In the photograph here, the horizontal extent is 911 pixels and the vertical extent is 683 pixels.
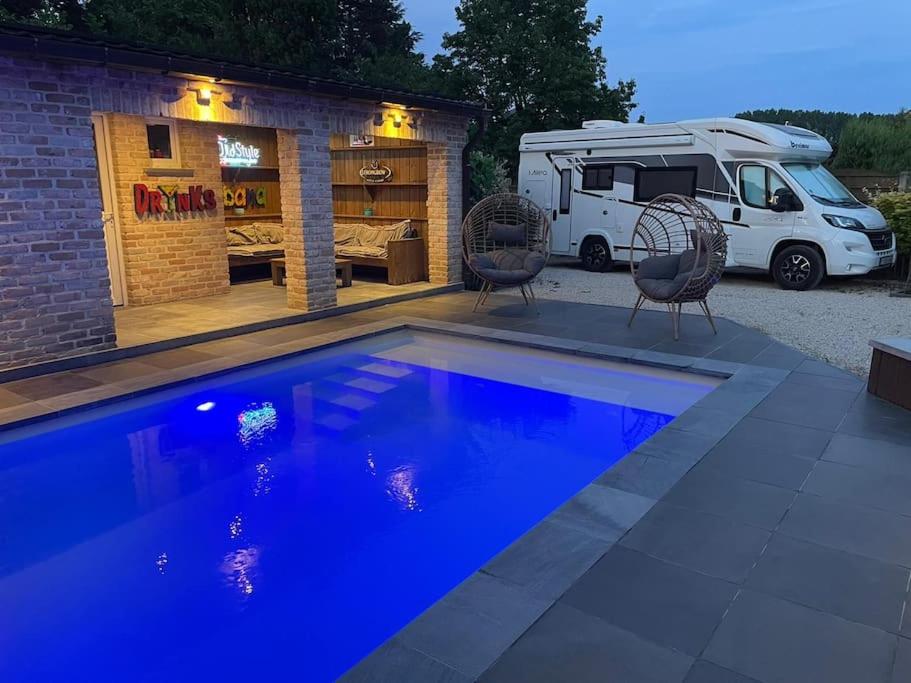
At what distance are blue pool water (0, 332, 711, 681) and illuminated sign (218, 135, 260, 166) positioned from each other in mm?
4825

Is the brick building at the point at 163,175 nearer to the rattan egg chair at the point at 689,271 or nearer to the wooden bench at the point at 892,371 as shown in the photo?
the rattan egg chair at the point at 689,271

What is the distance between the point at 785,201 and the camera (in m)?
9.19

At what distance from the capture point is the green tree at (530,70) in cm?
1797

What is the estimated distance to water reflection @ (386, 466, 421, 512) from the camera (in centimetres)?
358

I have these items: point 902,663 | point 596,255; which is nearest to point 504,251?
point 596,255

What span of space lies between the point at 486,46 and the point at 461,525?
58.8 ft

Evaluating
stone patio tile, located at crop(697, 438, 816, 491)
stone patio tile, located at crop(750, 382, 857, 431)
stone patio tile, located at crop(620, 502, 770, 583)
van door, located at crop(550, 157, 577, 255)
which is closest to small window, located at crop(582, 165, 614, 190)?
van door, located at crop(550, 157, 577, 255)

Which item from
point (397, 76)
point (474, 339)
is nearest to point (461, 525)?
point (474, 339)

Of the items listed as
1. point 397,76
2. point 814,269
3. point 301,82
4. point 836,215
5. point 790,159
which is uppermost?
point 397,76

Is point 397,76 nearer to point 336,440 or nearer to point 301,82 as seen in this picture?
point 301,82

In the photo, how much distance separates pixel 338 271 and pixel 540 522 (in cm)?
701

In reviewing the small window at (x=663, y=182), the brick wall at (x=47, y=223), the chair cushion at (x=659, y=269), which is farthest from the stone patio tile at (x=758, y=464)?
the small window at (x=663, y=182)

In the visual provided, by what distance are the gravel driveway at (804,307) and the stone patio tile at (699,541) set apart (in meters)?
3.08

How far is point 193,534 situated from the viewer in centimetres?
329
